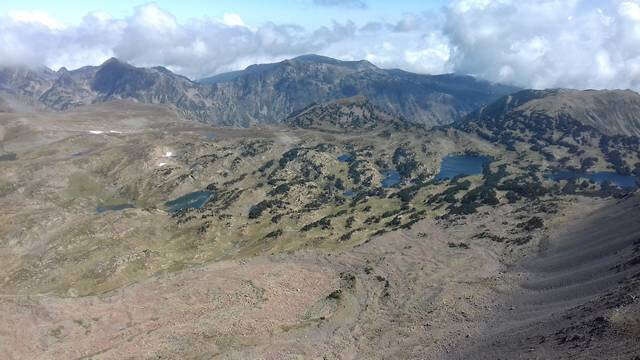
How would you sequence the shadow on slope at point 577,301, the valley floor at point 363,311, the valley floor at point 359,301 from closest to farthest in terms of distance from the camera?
the shadow on slope at point 577,301, the valley floor at point 363,311, the valley floor at point 359,301

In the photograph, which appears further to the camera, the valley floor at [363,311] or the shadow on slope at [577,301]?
the valley floor at [363,311]

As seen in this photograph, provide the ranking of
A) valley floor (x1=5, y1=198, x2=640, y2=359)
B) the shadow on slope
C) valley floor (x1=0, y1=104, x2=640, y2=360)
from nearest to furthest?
the shadow on slope → valley floor (x1=5, y1=198, x2=640, y2=359) → valley floor (x1=0, y1=104, x2=640, y2=360)

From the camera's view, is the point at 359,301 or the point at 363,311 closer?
the point at 363,311

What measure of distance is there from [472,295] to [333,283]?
36.2 metres

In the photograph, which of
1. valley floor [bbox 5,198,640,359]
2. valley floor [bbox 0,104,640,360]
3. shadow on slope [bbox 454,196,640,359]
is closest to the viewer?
shadow on slope [bbox 454,196,640,359]

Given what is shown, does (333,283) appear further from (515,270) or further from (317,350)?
(515,270)

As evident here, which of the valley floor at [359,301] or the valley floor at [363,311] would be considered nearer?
the valley floor at [363,311]

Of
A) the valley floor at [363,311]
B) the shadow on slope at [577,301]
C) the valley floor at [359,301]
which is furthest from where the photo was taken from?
the valley floor at [359,301]

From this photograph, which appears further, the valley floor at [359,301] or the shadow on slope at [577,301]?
the valley floor at [359,301]

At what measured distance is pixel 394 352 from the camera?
103750mm

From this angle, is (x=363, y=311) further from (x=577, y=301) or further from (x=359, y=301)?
(x=577, y=301)

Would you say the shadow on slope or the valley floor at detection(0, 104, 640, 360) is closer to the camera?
the shadow on slope

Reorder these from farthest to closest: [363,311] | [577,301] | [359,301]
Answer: [359,301], [363,311], [577,301]

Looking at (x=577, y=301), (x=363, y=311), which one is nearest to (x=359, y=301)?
(x=363, y=311)
